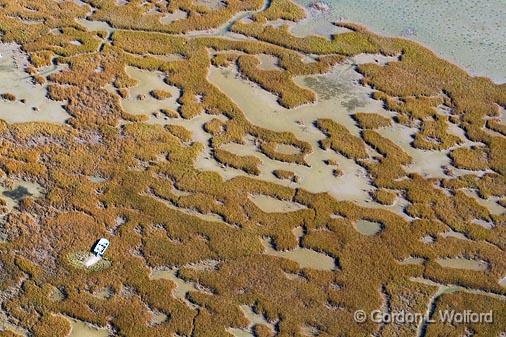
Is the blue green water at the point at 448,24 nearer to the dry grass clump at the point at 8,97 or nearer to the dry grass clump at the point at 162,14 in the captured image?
the dry grass clump at the point at 162,14

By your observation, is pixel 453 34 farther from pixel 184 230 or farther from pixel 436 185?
pixel 184 230

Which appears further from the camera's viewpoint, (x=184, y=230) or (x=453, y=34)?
(x=453, y=34)

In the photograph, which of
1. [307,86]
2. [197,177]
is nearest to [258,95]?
[307,86]

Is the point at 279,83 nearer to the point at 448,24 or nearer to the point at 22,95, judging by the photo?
the point at 448,24

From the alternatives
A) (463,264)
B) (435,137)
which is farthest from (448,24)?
(463,264)

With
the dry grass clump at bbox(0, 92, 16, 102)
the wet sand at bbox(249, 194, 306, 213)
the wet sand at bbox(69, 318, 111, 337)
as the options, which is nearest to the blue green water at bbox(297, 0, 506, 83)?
the wet sand at bbox(249, 194, 306, 213)

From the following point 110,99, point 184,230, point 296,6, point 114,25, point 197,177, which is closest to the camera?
point 184,230
